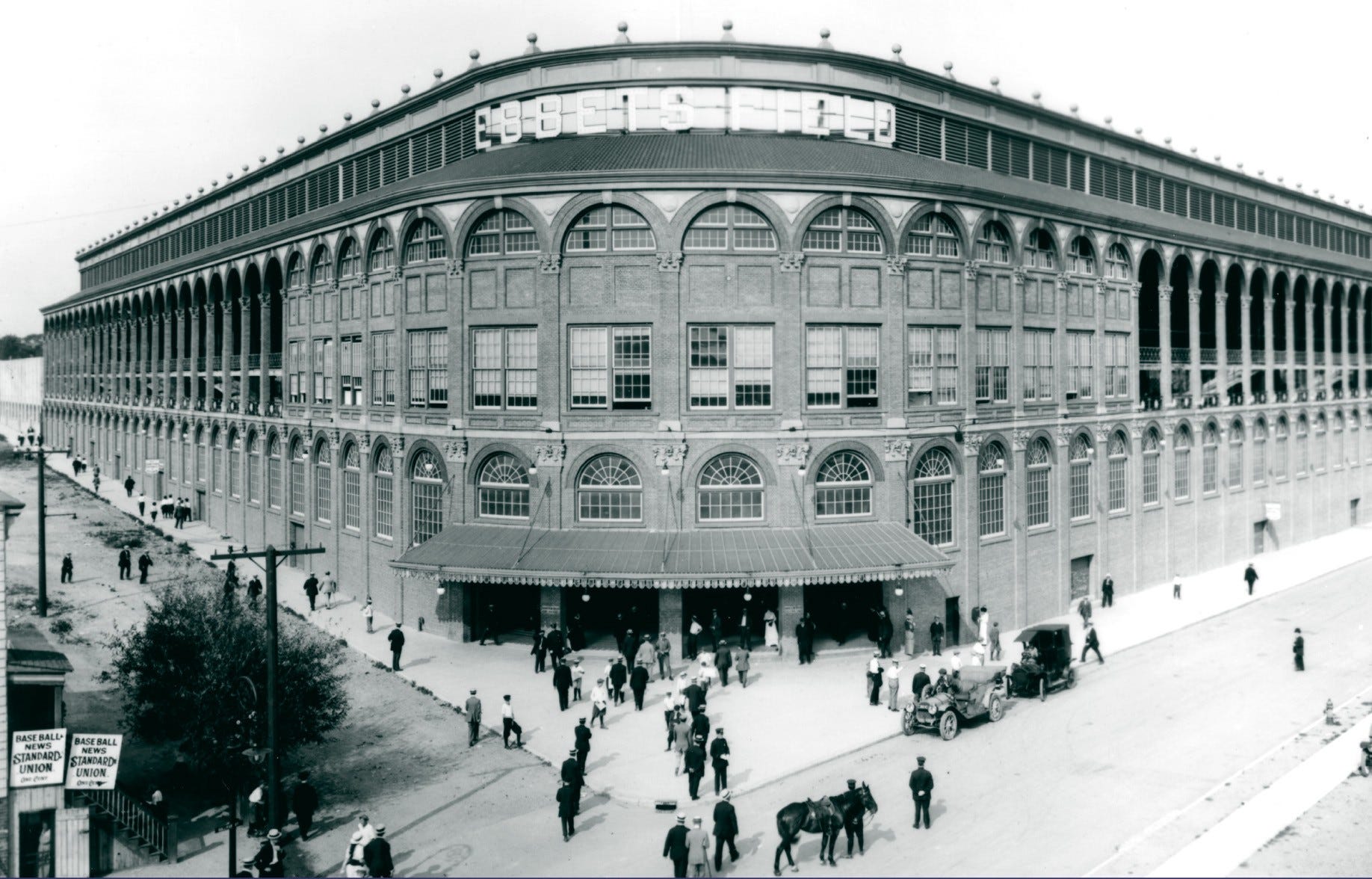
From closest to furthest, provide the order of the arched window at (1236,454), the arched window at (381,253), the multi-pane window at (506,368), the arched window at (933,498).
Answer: the multi-pane window at (506,368) → the arched window at (933,498) → the arched window at (381,253) → the arched window at (1236,454)

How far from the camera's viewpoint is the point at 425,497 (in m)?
39.0

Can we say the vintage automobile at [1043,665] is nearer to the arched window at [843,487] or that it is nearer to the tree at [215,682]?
the arched window at [843,487]

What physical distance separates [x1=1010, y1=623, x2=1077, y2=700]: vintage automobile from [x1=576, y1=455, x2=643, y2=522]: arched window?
1229cm

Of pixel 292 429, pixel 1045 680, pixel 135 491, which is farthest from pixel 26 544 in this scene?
pixel 1045 680

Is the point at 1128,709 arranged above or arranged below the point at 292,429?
below

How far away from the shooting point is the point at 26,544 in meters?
52.8

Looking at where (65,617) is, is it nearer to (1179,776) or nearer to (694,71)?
(694,71)

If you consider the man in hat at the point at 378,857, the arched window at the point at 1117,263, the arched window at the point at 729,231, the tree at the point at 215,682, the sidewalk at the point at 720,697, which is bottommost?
the sidewalk at the point at 720,697

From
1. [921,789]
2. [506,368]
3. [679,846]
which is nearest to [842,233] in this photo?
[506,368]

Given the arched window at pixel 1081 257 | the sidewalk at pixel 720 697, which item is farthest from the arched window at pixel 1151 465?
the arched window at pixel 1081 257

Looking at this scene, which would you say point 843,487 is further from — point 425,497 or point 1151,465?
point 1151,465

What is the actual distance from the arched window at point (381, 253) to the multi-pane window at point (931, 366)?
18.8 metres

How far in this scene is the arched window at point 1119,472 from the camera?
152 ft

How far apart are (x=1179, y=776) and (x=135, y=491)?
7087 centimetres
